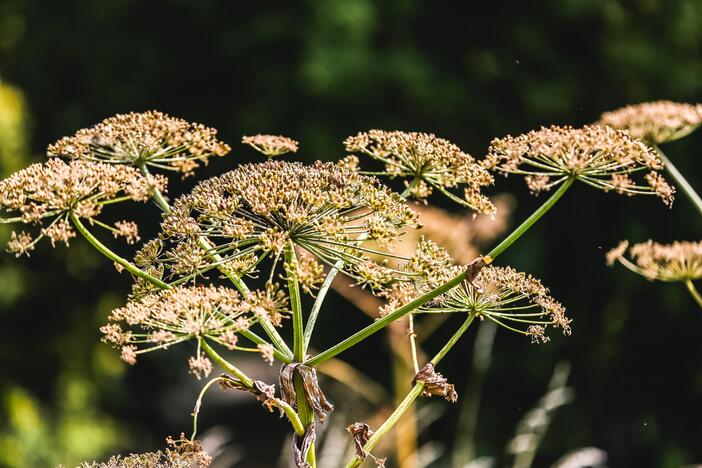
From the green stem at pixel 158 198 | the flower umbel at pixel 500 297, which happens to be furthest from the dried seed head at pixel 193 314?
the flower umbel at pixel 500 297

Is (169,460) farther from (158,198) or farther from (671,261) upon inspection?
(671,261)

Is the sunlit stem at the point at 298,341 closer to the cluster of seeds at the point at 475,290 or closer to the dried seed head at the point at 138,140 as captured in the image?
the cluster of seeds at the point at 475,290

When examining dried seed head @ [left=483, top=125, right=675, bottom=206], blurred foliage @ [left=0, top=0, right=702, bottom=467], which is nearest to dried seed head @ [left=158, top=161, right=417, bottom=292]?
dried seed head @ [left=483, top=125, right=675, bottom=206]

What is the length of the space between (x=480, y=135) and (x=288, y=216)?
28.8 feet

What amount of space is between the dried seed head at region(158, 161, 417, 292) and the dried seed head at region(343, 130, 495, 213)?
0.18 m

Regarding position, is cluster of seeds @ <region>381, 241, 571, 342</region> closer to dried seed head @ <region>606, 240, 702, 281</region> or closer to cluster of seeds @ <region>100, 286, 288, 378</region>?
dried seed head @ <region>606, 240, 702, 281</region>

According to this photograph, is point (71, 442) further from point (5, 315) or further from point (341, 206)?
point (341, 206)

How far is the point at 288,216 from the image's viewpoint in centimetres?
154

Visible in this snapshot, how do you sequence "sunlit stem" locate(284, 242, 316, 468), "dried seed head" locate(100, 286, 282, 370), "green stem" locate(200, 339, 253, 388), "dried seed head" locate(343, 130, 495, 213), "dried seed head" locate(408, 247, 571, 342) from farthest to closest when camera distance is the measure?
1. "dried seed head" locate(343, 130, 495, 213)
2. "dried seed head" locate(408, 247, 571, 342)
3. "sunlit stem" locate(284, 242, 316, 468)
4. "green stem" locate(200, 339, 253, 388)
5. "dried seed head" locate(100, 286, 282, 370)

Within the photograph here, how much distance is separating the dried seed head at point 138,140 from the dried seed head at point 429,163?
326 millimetres

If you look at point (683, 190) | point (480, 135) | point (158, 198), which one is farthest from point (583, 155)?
point (480, 135)

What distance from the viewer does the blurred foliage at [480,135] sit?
9.74 m

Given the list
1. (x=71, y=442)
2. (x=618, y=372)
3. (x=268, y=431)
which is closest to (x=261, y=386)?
(x=71, y=442)

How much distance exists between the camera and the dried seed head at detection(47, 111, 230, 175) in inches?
73.0
